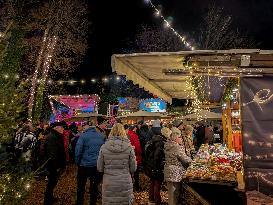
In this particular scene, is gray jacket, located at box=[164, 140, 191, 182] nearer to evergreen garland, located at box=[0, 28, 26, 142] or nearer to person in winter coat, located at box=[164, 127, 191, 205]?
person in winter coat, located at box=[164, 127, 191, 205]

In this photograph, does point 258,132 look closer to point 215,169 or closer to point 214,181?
point 214,181

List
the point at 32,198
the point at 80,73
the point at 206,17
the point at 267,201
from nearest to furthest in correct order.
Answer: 1. the point at 267,201
2. the point at 32,198
3. the point at 206,17
4. the point at 80,73

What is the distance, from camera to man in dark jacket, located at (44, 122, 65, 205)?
8.60 metres

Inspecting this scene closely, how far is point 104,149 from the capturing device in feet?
21.0

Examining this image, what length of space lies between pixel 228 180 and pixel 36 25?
20.0m

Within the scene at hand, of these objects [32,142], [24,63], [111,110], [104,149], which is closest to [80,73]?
[111,110]

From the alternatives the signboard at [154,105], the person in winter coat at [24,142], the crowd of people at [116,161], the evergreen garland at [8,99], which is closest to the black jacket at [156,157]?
the crowd of people at [116,161]

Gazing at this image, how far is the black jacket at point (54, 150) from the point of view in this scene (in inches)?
342

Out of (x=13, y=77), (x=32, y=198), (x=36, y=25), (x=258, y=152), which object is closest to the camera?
(x=258, y=152)

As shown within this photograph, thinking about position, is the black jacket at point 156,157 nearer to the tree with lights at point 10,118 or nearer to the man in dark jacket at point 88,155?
the man in dark jacket at point 88,155

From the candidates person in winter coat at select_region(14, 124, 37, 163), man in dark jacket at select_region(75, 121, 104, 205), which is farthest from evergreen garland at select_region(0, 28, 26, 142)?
person in winter coat at select_region(14, 124, 37, 163)

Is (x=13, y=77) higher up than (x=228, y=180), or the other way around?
(x=13, y=77)

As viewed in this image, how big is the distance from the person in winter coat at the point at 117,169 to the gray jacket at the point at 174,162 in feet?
4.98

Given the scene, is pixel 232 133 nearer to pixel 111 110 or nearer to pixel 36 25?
pixel 36 25
